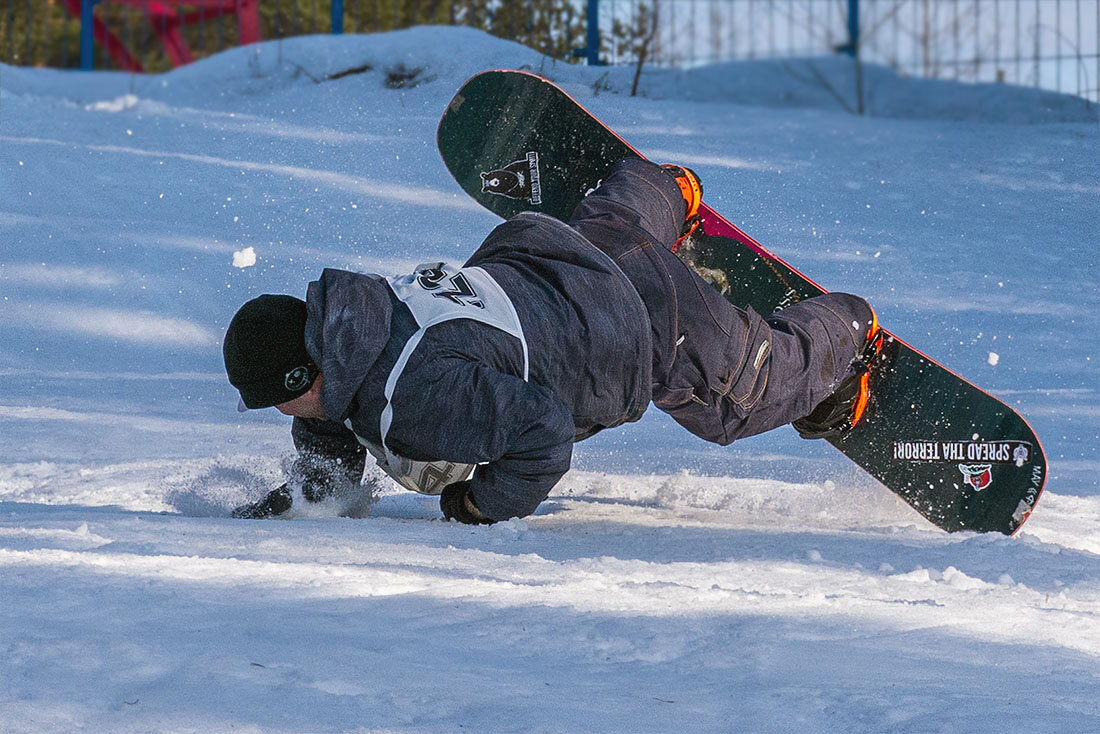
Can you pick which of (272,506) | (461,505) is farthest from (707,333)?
(272,506)

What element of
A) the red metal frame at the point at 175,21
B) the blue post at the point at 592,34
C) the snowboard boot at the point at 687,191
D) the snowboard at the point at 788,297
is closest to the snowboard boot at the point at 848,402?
the snowboard at the point at 788,297

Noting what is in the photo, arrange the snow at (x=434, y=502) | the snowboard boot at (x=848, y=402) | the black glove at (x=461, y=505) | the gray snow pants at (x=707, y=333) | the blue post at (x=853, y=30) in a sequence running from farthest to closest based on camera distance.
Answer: the blue post at (x=853, y=30) < the snowboard boot at (x=848, y=402) < the gray snow pants at (x=707, y=333) < the black glove at (x=461, y=505) < the snow at (x=434, y=502)

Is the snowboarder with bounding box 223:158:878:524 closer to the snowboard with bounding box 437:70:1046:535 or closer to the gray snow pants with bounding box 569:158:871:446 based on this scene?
the gray snow pants with bounding box 569:158:871:446

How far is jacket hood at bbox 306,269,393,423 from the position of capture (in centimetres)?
206

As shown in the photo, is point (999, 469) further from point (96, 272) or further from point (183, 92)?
point (183, 92)

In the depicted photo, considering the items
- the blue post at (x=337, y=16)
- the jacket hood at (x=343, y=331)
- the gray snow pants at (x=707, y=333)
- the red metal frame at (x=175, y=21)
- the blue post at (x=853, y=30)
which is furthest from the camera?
the red metal frame at (x=175, y=21)

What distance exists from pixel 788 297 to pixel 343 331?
1544 millimetres

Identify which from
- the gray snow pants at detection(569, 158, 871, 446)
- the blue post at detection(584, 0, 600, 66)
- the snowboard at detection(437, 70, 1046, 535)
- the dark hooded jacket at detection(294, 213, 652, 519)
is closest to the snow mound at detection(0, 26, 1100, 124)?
the blue post at detection(584, 0, 600, 66)

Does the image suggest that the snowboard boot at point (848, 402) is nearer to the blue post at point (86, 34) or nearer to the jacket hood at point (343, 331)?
the jacket hood at point (343, 331)

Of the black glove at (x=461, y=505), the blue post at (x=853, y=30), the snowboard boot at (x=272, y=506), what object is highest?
the blue post at (x=853, y=30)

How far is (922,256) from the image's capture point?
5262mm

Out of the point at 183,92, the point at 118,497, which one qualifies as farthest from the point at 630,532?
Result: the point at 183,92

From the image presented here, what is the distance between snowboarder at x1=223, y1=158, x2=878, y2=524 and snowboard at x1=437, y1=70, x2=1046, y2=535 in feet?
1.06

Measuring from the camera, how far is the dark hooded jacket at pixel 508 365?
6.77 feet
